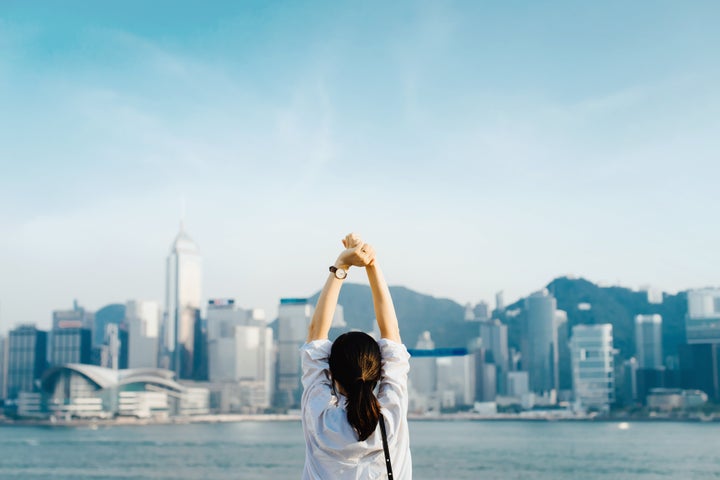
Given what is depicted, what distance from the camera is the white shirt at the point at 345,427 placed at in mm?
1436

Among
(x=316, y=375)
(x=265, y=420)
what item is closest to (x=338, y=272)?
(x=316, y=375)

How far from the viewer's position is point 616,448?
48.9 meters

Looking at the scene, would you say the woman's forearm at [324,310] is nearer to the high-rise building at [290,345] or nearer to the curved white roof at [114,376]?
the curved white roof at [114,376]

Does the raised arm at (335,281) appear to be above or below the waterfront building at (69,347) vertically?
below

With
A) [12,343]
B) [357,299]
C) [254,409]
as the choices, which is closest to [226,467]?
[254,409]

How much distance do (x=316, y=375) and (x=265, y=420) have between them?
8731 cm

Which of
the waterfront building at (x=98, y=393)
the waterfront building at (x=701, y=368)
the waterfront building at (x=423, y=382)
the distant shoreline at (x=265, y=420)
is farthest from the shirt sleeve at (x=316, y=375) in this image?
the waterfront building at (x=701, y=368)

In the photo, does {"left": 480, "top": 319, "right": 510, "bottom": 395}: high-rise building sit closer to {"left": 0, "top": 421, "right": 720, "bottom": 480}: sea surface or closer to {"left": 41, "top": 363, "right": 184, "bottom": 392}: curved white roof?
{"left": 0, "top": 421, "right": 720, "bottom": 480}: sea surface

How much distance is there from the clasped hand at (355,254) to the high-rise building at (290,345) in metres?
87.2

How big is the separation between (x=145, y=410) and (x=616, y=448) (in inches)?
1774

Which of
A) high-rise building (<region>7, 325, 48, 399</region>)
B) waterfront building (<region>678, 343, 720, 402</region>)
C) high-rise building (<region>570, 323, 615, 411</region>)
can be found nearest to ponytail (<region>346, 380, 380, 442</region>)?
high-rise building (<region>570, 323, 615, 411</region>)

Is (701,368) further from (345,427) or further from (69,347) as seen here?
(345,427)

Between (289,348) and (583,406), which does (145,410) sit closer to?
(289,348)

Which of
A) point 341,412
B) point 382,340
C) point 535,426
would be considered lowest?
point 535,426
